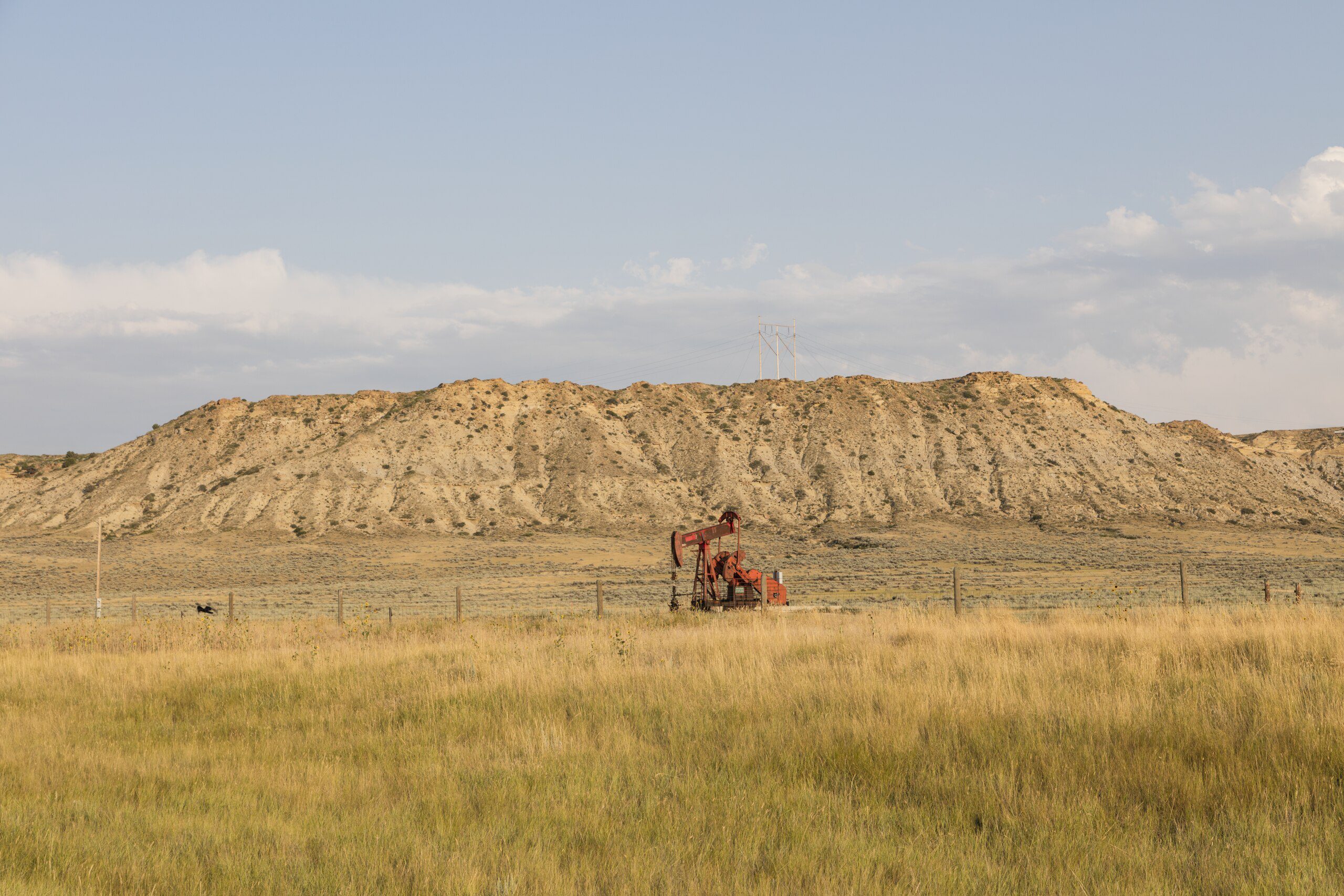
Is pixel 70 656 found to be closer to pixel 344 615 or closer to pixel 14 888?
pixel 344 615

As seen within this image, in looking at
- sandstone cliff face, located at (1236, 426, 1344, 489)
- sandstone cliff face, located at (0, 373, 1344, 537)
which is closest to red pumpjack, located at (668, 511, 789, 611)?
sandstone cliff face, located at (0, 373, 1344, 537)

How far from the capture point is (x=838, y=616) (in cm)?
2072

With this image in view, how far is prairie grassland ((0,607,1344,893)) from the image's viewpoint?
537cm

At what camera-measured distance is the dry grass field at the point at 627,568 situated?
32.0 m

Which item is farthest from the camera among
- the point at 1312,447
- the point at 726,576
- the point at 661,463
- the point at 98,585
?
the point at 1312,447

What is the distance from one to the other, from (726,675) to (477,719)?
2.99 metres

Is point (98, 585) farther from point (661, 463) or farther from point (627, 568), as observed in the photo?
point (661, 463)

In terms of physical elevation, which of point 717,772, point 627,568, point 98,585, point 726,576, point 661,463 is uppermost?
point 661,463

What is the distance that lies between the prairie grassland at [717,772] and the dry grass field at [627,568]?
1478 cm

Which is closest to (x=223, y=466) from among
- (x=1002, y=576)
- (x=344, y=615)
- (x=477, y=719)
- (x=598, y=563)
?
(x=598, y=563)

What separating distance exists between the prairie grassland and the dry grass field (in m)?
14.8

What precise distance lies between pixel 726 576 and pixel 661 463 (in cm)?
5635

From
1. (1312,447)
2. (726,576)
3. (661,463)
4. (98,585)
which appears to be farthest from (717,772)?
(1312,447)

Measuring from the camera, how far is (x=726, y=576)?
80.5 feet
